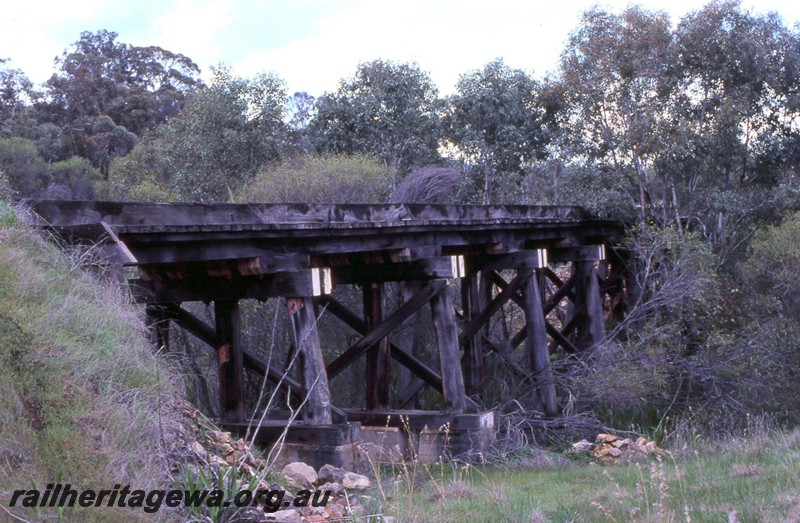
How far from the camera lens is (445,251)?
1198 centimetres

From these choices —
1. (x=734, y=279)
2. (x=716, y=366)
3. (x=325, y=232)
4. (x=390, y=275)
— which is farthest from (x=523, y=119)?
(x=325, y=232)

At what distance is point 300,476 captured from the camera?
648 cm

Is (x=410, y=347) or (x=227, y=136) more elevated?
(x=227, y=136)

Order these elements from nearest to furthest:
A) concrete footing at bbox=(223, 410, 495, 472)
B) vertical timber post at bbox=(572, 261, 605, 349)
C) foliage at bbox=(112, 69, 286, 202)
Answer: concrete footing at bbox=(223, 410, 495, 472)
vertical timber post at bbox=(572, 261, 605, 349)
foliage at bbox=(112, 69, 286, 202)

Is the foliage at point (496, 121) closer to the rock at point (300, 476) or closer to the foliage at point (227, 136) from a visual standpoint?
the foliage at point (227, 136)

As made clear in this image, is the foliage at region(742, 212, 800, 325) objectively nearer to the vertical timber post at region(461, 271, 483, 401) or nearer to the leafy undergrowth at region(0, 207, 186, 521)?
the vertical timber post at region(461, 271, 483, 401)

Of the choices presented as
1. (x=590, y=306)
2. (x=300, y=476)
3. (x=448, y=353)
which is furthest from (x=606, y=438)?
(x=300, y=476)

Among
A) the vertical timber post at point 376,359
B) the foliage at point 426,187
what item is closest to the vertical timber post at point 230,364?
the vertical timber post at point 376,359

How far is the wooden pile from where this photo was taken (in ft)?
32.6

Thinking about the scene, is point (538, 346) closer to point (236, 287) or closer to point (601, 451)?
point (601, 451)

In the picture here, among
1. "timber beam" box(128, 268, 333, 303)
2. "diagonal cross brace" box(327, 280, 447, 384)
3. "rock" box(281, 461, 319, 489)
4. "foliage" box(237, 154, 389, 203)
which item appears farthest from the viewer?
"foliage" box(237, 154, 389, 203)

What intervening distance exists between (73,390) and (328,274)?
4489mm

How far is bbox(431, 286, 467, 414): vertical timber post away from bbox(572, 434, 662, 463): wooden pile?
1647 mm

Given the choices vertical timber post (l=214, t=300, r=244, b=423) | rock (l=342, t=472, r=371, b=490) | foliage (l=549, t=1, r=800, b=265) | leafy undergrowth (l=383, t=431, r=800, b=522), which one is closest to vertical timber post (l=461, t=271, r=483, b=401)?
foliage (l=549, t=1, r=800, b=265)
